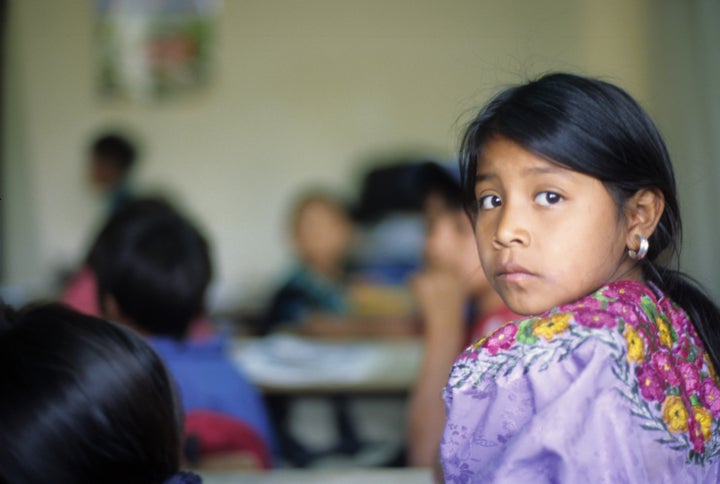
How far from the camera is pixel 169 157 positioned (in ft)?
18.6

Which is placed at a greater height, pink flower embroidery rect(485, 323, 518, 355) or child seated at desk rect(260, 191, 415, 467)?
pink flower embroidery rect(485, 323, 518, 355)

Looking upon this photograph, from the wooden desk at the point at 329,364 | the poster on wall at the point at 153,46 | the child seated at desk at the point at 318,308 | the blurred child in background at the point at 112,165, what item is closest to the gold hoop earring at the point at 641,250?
the wooden desk at the point at 329,364

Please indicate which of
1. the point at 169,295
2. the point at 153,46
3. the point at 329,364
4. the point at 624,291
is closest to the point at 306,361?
the point at 329,364

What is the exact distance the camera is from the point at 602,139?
992mm

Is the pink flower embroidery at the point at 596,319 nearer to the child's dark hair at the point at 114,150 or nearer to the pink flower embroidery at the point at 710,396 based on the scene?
the pink flower embroidery at the point at 710,396

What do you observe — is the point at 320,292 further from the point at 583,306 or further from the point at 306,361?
the point at 583,306

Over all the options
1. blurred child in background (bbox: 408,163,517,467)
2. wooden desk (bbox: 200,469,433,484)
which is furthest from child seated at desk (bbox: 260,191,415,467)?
wooden desk (bbox: 200,469,433,484)

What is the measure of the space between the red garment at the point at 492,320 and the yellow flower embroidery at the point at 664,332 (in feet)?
2.60

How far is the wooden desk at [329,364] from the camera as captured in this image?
2615mm

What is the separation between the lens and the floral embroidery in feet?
2.87

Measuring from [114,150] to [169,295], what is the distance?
365cm

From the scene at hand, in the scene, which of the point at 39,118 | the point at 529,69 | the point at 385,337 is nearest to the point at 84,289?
the point at 385,337

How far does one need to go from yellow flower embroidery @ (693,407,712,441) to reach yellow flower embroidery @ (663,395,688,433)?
33 millimetres

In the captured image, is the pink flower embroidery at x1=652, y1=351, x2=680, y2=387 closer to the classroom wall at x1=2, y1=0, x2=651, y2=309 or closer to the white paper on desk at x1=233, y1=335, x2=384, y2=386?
the white paper on desk at x1=233, y1=335, x2=384, y2=386
